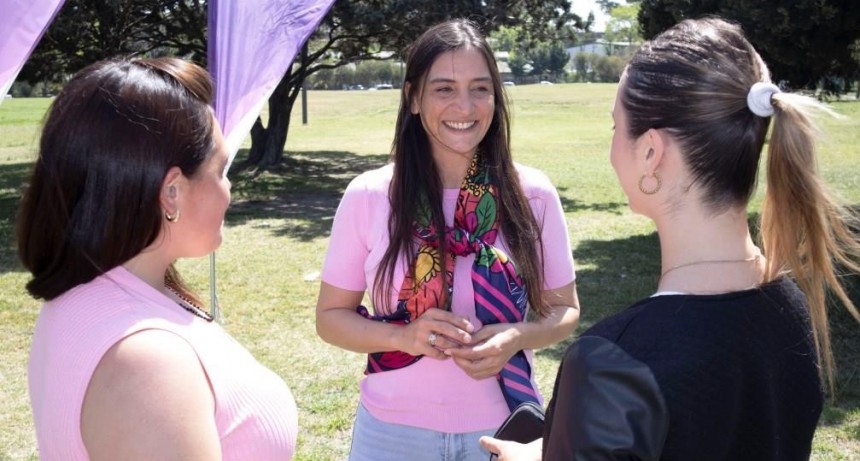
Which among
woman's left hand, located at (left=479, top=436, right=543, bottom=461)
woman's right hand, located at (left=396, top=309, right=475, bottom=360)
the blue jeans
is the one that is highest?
woman's right hand, located at (left=396, top=309, right=475, bottom=360)

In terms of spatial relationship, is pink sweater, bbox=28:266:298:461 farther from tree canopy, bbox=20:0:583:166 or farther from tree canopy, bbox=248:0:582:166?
tree canopy, bbox=20:0:583:166

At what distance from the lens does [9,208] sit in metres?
13.1

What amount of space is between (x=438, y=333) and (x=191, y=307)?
0.71m

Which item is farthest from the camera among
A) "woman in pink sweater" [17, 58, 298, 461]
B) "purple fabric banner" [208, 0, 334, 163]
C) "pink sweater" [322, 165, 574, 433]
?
"purple fabric banner" [208, 0, 334, 163]

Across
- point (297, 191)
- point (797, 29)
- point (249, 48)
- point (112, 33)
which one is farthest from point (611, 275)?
point (112, 33)

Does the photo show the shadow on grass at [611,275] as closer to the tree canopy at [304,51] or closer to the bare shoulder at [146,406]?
the tree canopy at [304,51]

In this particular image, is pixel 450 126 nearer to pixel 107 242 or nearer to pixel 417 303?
pixel 417 303

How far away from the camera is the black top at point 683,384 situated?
49.4 inches

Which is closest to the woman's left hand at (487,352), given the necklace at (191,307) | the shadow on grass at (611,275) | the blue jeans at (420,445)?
the blue jeans at (420,445)

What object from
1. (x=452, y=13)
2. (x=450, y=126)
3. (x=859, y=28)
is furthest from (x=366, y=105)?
(x=450, y=126)

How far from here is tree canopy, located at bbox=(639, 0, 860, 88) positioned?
746 cm

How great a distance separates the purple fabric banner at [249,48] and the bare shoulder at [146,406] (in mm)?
2413

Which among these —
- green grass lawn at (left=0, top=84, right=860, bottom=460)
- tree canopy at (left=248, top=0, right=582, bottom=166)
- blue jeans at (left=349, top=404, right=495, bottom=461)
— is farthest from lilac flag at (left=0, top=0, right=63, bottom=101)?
tree canopy at (left=248, top=0, right=582, bottom=166)

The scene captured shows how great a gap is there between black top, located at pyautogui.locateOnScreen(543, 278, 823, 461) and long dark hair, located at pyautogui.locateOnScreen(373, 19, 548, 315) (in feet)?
3.34
